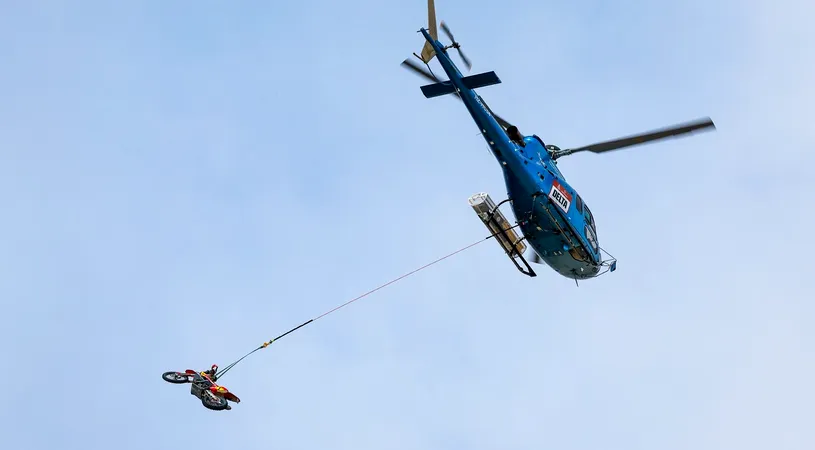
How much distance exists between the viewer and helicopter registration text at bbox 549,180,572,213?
1419 inches

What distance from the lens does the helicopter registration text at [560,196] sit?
3603cm

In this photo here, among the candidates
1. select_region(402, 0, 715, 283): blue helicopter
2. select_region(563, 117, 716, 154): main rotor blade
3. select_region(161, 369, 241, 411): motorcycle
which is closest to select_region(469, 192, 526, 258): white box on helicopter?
select_region(402, 0, 715, 283): blue helicopter

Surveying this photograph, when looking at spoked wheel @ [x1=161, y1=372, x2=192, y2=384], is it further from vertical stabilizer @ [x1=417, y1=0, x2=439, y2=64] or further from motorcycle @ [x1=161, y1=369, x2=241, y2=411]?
vertical stabilizer @ [x1=417, y1=0, x2=439, y2=64]

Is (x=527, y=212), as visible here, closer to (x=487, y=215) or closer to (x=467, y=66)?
(x=487, y=215)

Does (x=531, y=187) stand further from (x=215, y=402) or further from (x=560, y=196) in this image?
(x=215, y=402)

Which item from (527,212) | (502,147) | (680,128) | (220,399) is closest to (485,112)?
(502,147)

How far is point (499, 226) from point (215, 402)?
10597 millimetres

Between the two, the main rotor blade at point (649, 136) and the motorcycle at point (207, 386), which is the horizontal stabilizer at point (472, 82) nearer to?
the main rotor blade at point (649, 136)

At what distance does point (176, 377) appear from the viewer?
108 ft

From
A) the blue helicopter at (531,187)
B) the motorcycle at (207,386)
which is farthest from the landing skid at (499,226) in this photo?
the motorcycle at (207,386)

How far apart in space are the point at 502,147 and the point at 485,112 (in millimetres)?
1186

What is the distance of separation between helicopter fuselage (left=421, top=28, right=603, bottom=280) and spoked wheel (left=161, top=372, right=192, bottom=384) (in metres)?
11.4

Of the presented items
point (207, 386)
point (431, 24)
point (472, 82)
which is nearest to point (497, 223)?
point (472, 82)

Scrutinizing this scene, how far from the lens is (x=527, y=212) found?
118ft
